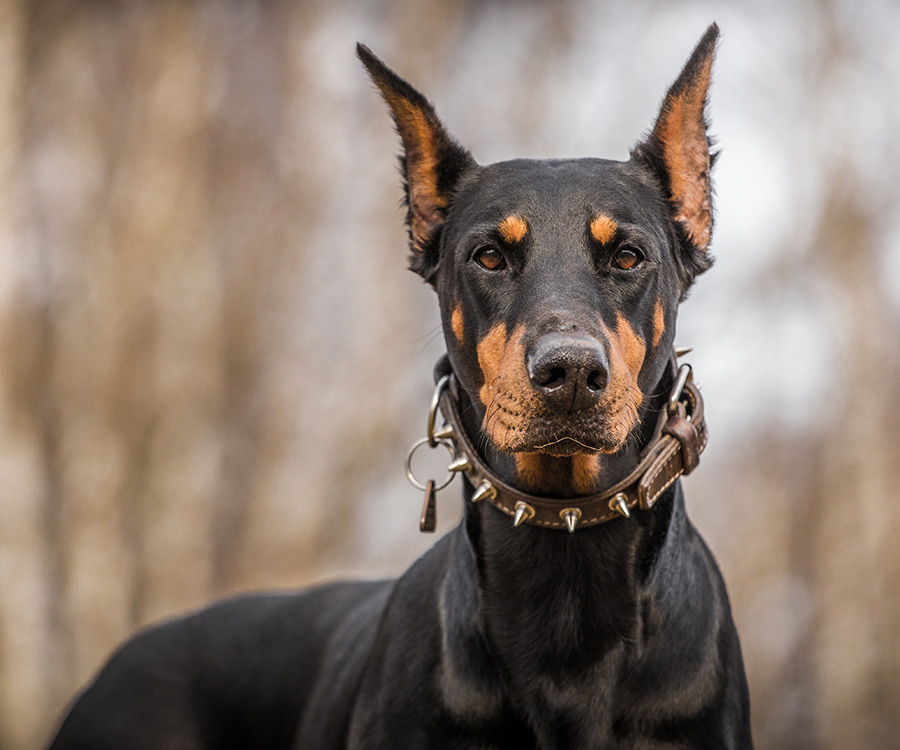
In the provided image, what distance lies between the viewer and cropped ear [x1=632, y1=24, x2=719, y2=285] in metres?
2.58

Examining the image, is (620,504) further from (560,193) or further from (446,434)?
(560,193)

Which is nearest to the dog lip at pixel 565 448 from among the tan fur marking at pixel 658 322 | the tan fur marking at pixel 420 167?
the tan fur marking at pixel 658 322

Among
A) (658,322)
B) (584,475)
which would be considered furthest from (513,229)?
(584,475)

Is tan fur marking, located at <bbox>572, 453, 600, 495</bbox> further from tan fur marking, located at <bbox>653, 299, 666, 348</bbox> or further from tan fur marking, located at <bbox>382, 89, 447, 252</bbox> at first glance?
tan fur marking, located at <bbox>382, 89, 447, 252</bbox>

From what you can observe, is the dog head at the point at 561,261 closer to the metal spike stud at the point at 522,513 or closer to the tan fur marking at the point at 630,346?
the tan fur marking at the point at 630,346

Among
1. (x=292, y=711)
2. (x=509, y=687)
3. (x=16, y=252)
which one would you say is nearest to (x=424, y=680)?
(x=509, y=687)

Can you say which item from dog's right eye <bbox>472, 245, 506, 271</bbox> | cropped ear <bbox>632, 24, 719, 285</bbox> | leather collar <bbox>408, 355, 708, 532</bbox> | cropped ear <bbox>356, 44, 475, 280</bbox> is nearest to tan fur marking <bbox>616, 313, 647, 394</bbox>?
leather collar <bbox>408, 355, 708, 532</bbox>

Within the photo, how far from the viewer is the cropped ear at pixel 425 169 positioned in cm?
269

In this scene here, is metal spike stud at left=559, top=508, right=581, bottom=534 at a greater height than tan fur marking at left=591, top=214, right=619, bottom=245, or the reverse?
tan fur marking at left=591, top=214, right=619, bottom=245

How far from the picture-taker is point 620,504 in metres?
2.24

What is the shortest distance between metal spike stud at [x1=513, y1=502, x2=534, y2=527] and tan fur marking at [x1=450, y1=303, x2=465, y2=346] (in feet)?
1.63

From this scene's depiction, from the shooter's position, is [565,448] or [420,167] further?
[420,167]

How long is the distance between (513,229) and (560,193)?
18 centimetres

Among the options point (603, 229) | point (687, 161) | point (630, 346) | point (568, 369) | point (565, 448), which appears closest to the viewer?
point (568, 369)
